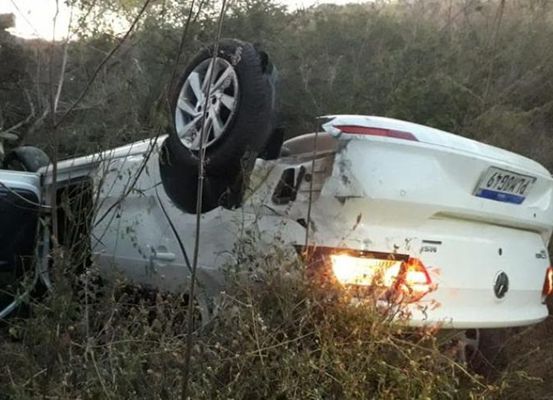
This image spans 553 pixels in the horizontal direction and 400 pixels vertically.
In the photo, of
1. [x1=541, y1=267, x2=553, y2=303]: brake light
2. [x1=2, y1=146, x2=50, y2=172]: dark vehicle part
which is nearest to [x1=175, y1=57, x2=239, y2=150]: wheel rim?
[x1=541, y1=267, x2=553, y2=303]: brake light

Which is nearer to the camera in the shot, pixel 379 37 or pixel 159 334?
pixel 159 334

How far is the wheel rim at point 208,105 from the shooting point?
3.88 m

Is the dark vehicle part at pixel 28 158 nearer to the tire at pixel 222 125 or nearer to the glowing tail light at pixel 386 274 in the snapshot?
the tire at pixel 222 125

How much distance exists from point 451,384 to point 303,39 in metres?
7.27

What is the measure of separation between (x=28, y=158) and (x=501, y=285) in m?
4.21

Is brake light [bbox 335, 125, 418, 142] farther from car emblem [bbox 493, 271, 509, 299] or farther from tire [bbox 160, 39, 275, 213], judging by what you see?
car emblem [bbox 493, 271, 509, 299]

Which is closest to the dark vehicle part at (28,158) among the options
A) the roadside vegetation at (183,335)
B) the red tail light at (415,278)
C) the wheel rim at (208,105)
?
the roadside vegetation at (183,335)

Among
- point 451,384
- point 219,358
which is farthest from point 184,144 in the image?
point 451,384

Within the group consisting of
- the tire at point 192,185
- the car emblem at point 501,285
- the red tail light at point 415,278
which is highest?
the tire at point 192,185

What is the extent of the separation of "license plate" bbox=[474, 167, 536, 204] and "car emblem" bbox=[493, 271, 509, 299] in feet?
1.29

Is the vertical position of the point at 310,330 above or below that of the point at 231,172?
below

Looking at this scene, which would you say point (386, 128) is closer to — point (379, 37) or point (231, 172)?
point (231, 172)

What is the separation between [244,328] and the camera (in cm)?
301

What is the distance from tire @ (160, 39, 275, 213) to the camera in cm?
373
